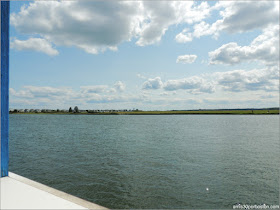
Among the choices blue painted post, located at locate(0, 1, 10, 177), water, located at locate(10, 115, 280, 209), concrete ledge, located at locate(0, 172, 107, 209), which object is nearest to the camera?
concrete ledge, located at locate(0, 172, 107, 209)

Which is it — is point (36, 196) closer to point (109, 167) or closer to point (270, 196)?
point (109, 167)

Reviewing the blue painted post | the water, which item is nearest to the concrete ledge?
the blue painted post

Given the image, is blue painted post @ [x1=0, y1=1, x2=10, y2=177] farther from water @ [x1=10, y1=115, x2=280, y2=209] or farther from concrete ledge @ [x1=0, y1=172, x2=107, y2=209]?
water @ [x1=10, y1=115, x2=280, y2=209]

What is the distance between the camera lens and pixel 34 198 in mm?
3861

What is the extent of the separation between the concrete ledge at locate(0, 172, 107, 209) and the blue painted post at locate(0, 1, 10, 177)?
2.68 feet

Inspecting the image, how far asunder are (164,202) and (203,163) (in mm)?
6243

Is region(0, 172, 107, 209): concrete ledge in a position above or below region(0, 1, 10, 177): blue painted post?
below

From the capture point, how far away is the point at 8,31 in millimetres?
5406

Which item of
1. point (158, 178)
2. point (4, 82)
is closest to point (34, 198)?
point (4, 82)

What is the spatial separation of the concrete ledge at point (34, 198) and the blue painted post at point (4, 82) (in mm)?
818

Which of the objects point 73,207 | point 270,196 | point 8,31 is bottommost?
point 270,196

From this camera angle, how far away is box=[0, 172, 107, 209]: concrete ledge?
355 cm

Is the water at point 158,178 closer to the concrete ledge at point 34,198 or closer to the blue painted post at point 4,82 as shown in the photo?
the concrete ledge at point 34,198

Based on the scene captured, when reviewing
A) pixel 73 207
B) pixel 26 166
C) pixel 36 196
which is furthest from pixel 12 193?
pixel 26 166
